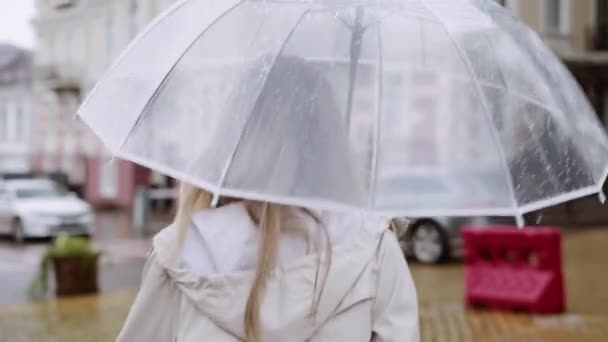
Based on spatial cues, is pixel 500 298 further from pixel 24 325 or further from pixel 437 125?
pixel 437 125

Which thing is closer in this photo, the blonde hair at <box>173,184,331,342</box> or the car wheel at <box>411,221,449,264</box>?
the blonde hair at <box>173,184,331,342</box>

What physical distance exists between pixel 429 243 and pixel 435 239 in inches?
4.6

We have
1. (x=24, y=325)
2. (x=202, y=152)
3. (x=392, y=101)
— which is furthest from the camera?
(x=24, y=325)

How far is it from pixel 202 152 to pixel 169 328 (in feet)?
1.71

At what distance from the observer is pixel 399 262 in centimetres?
226

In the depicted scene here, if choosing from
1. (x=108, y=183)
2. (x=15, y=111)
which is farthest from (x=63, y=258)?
(x=15, y=111)

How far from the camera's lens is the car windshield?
22.9m

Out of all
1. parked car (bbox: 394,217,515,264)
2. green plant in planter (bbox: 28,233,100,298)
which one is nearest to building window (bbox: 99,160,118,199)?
parked car (bbox: 394,217,515,264)

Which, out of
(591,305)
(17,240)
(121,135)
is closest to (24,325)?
(591,305)

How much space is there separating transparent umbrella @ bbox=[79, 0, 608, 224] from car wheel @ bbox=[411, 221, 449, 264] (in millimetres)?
12137

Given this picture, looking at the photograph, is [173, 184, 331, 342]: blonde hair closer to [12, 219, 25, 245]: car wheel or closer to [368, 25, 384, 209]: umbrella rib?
[368, 25, 384, 209]: umbrella rib

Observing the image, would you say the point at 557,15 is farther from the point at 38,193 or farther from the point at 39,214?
the point at 39,214

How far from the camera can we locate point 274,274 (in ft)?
7.13

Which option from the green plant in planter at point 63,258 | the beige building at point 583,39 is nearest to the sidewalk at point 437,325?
the green plant in planter at point 63,258
